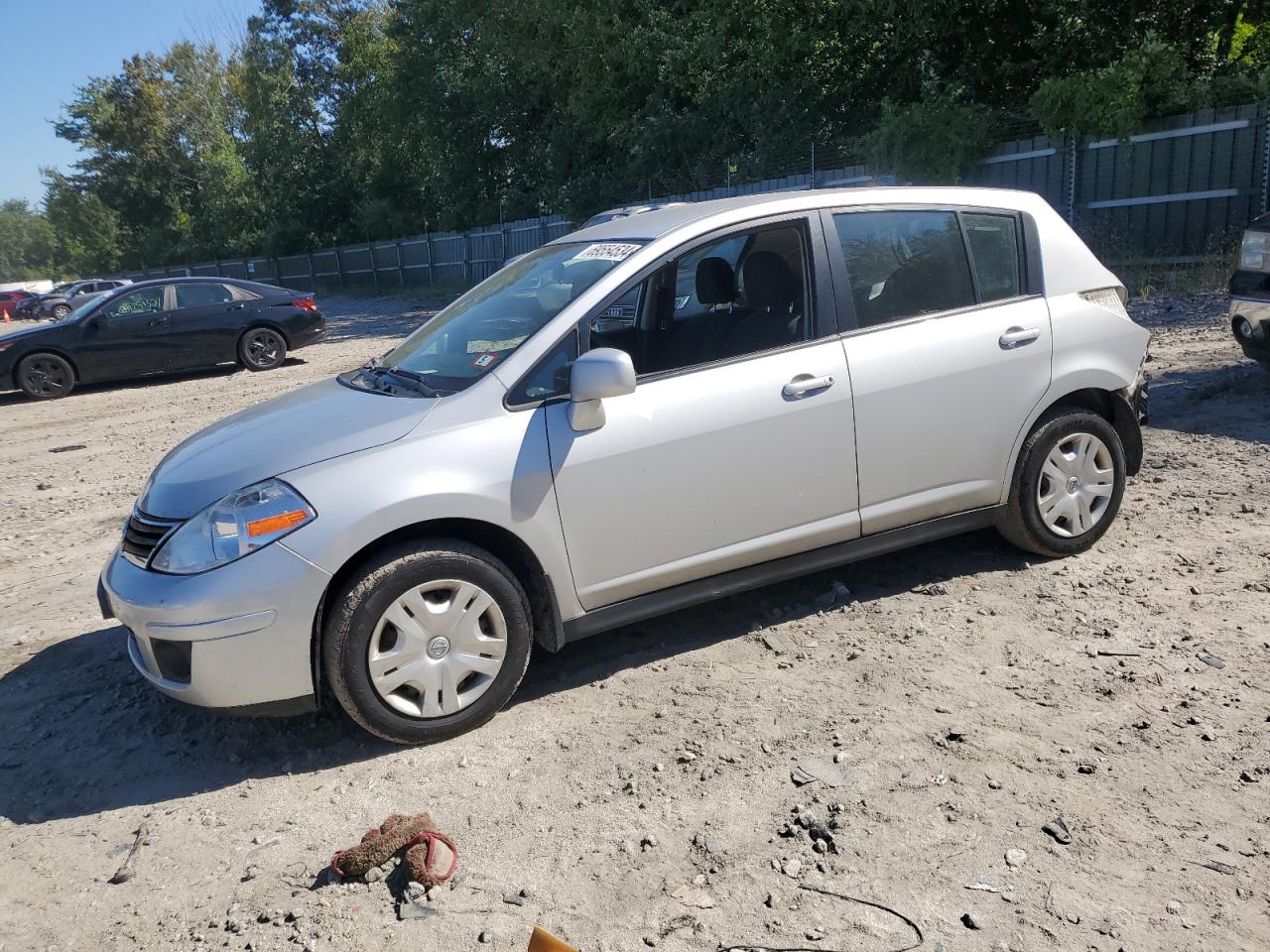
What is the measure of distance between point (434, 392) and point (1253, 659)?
331cm

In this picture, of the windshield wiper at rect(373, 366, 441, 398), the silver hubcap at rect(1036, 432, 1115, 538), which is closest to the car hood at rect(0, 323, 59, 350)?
the windshield wiper at rect(373, 366, 441, 398)

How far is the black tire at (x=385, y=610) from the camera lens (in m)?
3.51

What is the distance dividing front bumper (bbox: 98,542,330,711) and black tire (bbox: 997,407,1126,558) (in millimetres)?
3143

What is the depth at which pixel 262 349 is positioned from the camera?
15680 mm

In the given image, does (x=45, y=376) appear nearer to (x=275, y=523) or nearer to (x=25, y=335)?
(x=25, y=335)

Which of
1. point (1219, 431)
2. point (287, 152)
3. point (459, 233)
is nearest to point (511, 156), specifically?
point (459, 233)

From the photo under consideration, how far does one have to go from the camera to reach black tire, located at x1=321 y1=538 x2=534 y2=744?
3.51 m

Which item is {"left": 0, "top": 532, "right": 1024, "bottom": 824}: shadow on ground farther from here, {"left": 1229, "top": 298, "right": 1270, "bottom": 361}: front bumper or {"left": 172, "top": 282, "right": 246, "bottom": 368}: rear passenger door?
{"left": 172, "top": 282, "right": 246, "bottom": 368}: rear passenger door

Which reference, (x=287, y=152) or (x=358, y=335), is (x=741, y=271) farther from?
(x=287, y=152)

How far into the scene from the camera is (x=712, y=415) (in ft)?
13.1

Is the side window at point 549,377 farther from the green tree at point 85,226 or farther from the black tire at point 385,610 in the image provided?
the green tree at point 85,226

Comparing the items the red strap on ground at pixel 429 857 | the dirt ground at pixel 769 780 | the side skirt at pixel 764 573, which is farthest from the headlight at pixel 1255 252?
the red strap on ground at pixel 429 857

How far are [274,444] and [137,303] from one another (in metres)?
12.6

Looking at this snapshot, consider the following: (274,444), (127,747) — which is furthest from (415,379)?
(127,747)
